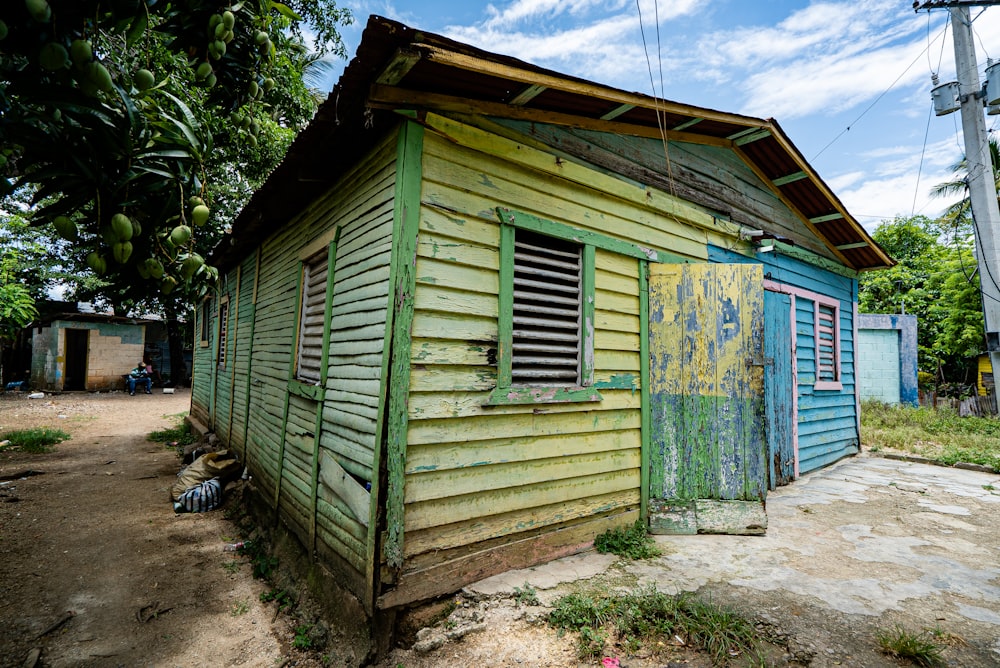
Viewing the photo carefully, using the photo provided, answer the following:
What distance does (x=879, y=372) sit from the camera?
45.6 feet

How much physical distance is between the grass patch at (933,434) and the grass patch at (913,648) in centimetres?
696

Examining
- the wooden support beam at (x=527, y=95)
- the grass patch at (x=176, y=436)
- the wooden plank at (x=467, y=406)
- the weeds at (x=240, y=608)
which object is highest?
the wooden support beam at (x=527, y=95)

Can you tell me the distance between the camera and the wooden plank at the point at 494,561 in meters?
3.03

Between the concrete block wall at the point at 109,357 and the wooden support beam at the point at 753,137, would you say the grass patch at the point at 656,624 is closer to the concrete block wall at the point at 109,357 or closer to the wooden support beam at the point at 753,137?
the wooden support beam at the point at 753,137

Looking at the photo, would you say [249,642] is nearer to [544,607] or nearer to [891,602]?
[544,607]

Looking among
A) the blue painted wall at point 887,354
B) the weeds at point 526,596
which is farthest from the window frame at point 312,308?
the blue painted wall at point 887,354

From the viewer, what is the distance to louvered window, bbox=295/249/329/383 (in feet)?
15.3

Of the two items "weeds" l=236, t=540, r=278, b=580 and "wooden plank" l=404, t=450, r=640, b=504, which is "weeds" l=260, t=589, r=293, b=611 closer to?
"weeds" l=236, t=540, r=278, b=580

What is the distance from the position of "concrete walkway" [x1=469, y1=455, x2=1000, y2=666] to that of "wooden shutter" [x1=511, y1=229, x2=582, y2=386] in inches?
60.0

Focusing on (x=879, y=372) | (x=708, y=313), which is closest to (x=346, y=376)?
(x=708, y=313)

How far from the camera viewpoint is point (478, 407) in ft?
11.0

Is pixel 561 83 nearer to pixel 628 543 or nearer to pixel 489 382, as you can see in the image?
pixel 489 382

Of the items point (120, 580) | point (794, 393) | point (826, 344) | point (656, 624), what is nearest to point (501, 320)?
point (656, 624)

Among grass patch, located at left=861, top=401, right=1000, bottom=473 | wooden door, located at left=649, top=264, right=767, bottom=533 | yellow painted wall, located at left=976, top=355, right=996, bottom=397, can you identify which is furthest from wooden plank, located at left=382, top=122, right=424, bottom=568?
yellow painted wall, located at left=976, top=355, right=996, bottom=397
